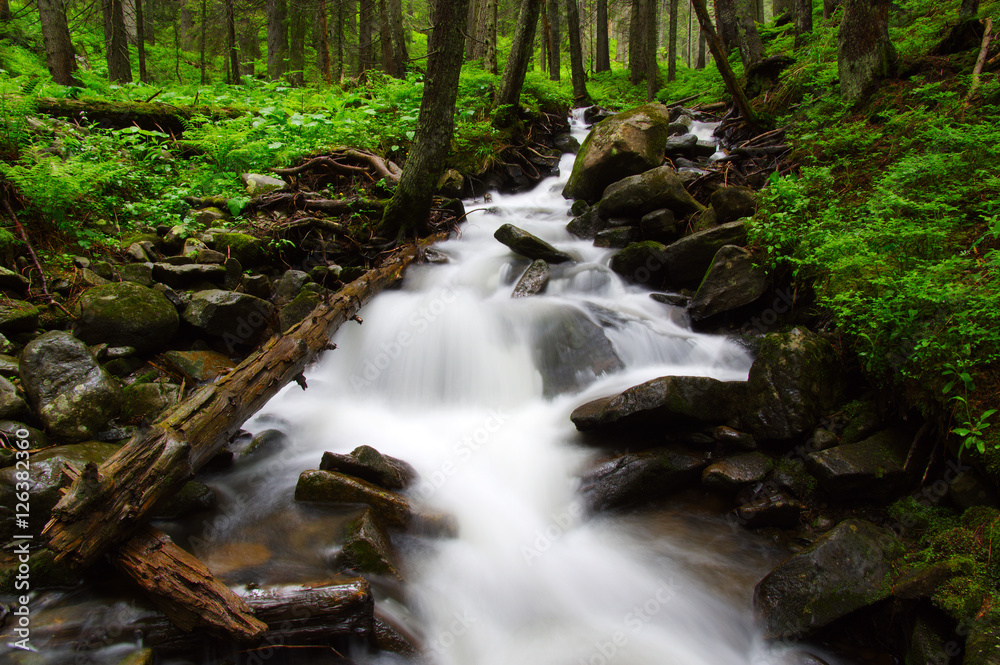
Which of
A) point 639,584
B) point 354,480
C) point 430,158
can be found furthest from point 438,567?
point 430,158

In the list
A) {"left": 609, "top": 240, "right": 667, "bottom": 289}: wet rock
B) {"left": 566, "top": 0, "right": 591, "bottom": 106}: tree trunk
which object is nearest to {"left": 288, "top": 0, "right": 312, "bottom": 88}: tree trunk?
{"left": 566, "top": 0, "right": 591, "bottom": 106}: tree trunk

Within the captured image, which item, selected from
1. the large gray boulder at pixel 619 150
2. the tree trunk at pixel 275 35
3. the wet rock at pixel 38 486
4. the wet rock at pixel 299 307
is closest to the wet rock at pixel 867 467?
the wet rock at pixel 38 486

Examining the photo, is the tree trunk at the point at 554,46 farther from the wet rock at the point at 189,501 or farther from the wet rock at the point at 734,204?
the wet rock at the point at 189,501

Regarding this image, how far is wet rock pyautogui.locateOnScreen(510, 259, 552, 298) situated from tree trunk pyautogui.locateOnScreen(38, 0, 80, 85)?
11.3m

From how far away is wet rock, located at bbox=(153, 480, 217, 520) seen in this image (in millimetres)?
3680

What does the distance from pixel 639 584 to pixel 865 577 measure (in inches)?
58.7

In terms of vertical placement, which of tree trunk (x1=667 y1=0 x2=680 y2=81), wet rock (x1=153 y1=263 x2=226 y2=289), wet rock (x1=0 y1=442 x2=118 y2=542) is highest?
tree trunk (x1=667 y1=0 x2=680 y2=81)

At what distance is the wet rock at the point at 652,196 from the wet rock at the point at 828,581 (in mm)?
5497

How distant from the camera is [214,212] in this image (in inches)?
292

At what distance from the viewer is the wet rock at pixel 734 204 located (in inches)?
268

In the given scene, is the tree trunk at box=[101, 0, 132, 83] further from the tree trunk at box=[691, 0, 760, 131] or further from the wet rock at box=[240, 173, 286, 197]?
the tree trunk at box=[691, 0, 760, 131]

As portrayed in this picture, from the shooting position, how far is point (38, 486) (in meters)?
3.25

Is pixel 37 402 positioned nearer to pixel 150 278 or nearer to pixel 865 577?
pixel 150 278

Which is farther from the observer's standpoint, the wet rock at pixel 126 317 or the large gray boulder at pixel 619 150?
the large gray boulder at pixel 619 150
